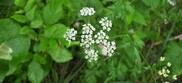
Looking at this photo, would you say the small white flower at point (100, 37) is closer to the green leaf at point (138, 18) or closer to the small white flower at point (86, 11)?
the small white flower at point (86, 11)

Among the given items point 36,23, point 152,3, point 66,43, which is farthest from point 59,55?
point 152,3

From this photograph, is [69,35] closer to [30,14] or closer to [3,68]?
[30,14]

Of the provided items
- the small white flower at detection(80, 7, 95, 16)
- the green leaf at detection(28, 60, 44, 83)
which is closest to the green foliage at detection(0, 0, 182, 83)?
the green leaf at detection(28, 60, 44, 83)

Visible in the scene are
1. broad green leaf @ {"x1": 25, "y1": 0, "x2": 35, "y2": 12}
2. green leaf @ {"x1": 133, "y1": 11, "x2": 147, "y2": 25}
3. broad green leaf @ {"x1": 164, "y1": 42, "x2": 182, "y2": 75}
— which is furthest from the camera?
broad green leaf @ {"x1": 164, "y1": 42, "x2": 182, "y2": 75}

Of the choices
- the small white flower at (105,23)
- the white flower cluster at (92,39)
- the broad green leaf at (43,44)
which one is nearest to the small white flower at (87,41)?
the white flower cluster at (92,39)

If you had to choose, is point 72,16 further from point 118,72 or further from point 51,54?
point 118,72

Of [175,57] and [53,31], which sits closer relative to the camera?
[53,31]

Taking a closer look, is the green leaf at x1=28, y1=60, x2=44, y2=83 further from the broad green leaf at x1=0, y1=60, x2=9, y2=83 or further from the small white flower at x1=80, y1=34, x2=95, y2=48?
the small white flower at x1=80, y1=34, x2=95, y2=48
